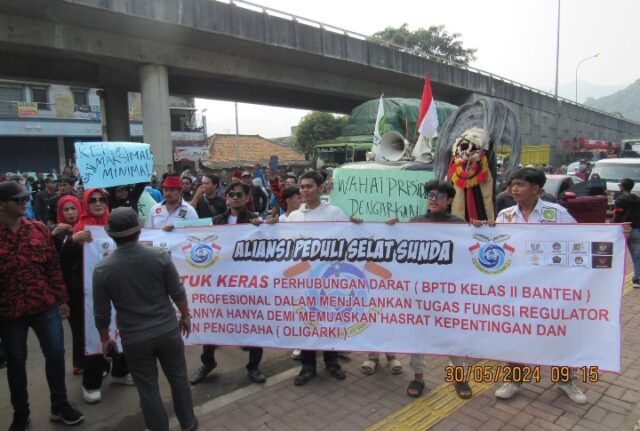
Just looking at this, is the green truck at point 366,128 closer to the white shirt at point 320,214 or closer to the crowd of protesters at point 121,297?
the white shirt at point 320,214

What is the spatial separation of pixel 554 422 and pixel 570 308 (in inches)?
32.4

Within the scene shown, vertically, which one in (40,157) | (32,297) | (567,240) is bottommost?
(32,297)

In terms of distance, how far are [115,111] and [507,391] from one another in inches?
763

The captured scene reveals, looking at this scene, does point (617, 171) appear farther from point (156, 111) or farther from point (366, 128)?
point (156, 111)

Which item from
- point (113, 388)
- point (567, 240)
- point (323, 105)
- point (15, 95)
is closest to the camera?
point (567, 240)

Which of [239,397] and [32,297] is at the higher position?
[32,297]

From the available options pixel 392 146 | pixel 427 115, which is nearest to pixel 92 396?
pixel 427 115

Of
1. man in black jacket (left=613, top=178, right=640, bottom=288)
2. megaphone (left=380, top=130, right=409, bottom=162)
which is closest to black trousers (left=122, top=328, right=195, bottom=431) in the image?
megaphone (left=380, top=130, right=409, bottom=162)

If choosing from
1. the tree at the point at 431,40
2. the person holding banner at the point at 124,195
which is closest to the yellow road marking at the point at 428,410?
the person holding banner at the point at 124,195

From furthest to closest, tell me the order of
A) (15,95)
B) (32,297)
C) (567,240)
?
(15,95) → (567,240) → (32,297)

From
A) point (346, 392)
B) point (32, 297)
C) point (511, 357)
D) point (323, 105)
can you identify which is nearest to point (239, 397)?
point (346, 392)

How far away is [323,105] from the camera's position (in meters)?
27.5

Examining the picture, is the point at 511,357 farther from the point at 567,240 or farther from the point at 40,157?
the point at 40,157

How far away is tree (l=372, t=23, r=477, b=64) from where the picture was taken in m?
41.8
